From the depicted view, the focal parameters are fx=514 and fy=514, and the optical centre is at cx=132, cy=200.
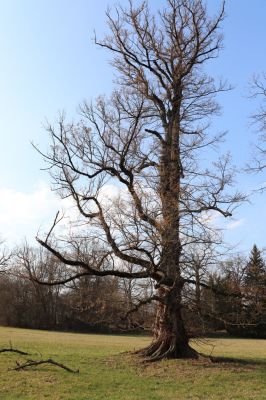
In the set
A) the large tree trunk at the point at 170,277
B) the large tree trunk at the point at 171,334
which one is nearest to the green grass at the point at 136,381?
the large tree trunk at the point at 171,334

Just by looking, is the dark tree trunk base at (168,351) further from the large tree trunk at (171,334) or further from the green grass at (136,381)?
the green grass at (136,381)

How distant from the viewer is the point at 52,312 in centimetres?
7300

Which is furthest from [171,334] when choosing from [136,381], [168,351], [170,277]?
[136,381]

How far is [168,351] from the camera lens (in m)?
17.5

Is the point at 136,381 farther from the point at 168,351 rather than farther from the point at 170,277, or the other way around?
the point at 168,351

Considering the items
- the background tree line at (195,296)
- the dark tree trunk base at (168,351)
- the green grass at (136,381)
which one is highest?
the background tree line at (195,296)

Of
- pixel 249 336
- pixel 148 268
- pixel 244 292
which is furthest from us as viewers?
pixel 249 336

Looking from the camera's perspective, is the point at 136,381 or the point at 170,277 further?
the point at 170,277

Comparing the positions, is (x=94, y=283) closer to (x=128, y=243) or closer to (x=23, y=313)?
(x=128, y=243)

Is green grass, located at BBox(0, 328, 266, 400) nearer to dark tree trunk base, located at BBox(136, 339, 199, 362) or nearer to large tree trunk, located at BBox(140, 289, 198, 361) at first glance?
dark tree trunk base, located at BBox(136, 339, 199, 362)

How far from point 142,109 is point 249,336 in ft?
164

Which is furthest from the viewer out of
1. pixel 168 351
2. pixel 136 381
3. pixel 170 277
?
pixel 168 351

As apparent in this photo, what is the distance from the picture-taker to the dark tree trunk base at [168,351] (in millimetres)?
17459

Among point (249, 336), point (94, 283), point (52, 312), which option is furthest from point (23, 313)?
point (94, 283)
